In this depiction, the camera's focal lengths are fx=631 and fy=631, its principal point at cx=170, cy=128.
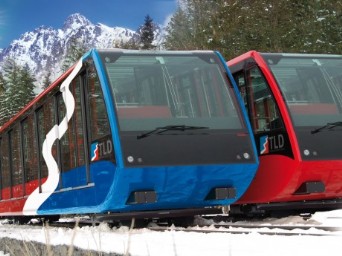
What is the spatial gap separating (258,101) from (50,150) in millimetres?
3733

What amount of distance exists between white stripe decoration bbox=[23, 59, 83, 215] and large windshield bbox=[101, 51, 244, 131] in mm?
835

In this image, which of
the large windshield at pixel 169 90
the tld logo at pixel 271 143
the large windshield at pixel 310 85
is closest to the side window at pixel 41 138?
the large windshield at pixel 169 90

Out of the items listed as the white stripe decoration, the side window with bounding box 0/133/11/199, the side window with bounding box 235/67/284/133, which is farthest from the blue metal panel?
the side window with bounding box 0/133/11/199

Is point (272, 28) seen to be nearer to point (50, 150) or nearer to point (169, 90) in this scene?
point (50, 150)

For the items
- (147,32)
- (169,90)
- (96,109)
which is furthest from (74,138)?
(147,32)

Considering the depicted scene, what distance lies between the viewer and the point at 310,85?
10617 mm

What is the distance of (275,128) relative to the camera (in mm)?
10180

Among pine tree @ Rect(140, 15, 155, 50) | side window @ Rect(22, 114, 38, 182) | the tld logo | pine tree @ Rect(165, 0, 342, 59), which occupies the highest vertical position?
pine tree @ Rect(140, 15, 155, 50)

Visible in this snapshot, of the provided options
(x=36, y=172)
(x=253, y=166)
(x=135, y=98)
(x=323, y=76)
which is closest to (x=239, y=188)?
(x=253, y=166)

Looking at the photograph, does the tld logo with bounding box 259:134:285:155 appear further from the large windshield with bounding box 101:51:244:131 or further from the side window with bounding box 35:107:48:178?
the side window with bounding box 35:107:48:178

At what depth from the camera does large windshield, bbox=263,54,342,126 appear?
33.3 feet

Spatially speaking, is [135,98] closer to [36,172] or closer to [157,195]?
[157,195]

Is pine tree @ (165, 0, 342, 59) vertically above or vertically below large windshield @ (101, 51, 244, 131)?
above

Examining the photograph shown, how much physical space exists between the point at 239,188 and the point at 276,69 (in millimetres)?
2304
